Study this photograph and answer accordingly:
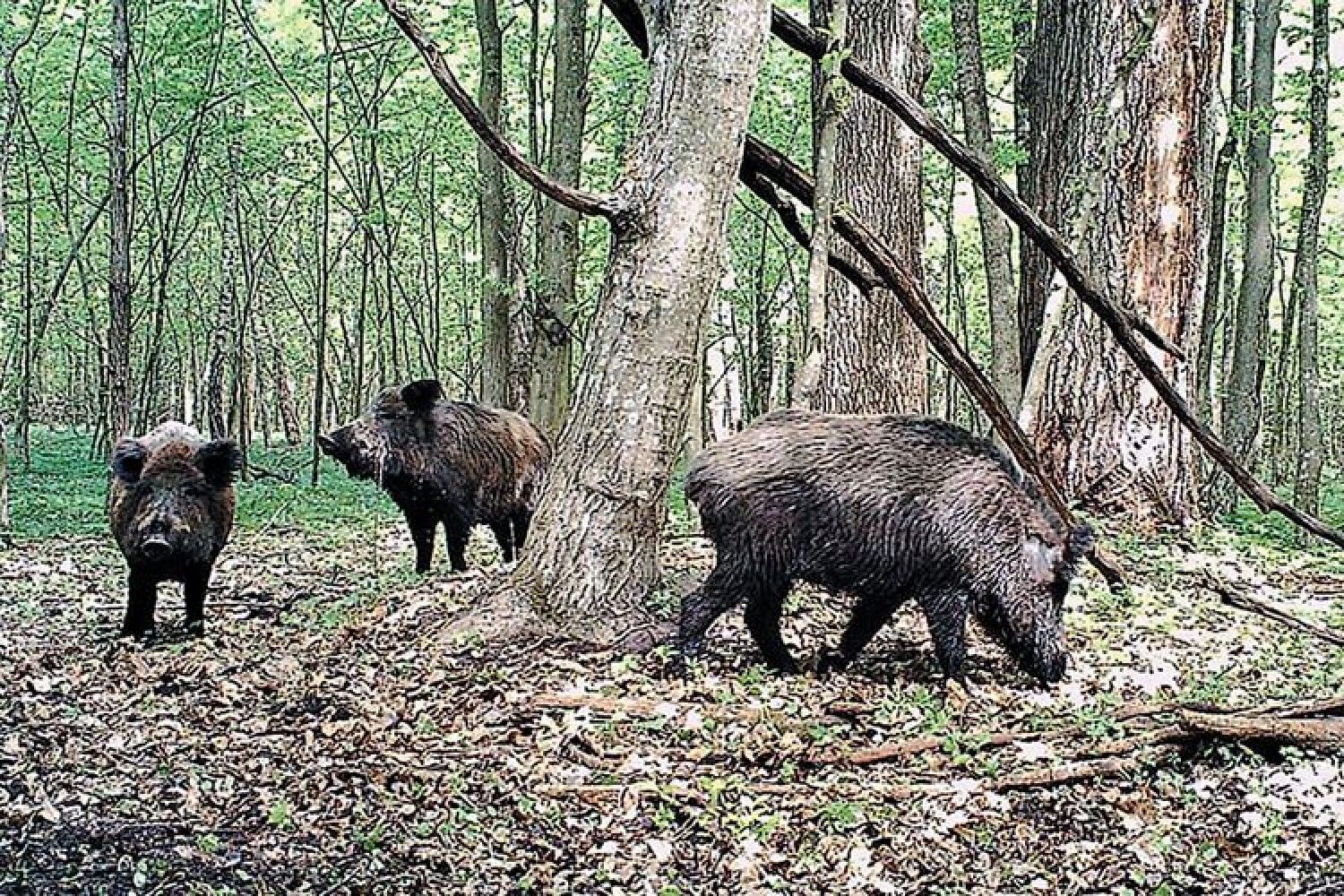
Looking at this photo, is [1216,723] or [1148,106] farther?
[1148,106]

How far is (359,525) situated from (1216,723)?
1094 cm

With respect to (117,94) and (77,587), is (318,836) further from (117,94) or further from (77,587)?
(117,94)

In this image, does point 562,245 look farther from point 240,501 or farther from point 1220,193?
point 1220,193

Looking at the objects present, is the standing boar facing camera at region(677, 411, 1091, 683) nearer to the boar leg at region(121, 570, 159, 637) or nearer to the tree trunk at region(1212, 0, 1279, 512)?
the boar leg at region(121, 570, 159, 637)

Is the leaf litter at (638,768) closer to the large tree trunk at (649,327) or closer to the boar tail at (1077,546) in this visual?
the large tree trunk at (649,327)

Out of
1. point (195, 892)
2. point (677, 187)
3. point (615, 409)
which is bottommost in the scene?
point (195, 892)

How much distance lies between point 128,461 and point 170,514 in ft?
1.56

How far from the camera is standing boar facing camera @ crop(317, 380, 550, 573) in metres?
10.5

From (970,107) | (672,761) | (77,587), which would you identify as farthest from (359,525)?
(672,761)

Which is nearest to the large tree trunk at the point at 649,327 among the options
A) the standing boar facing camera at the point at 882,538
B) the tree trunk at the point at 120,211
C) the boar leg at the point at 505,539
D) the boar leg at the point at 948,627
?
the standing boar facing camera at the point at 882,538

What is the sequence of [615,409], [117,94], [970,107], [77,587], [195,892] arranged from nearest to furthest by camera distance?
[195,892] → [615,409] → [77,587] → [970,107] → [117,94]

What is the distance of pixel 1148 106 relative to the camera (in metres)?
11.4

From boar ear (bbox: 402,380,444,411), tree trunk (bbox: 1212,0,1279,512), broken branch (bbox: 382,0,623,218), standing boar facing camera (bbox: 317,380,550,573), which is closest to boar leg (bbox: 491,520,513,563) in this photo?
standing boar facing camera (bbox: 317,380,550,573)

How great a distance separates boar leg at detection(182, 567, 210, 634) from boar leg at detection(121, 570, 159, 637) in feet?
0.64
